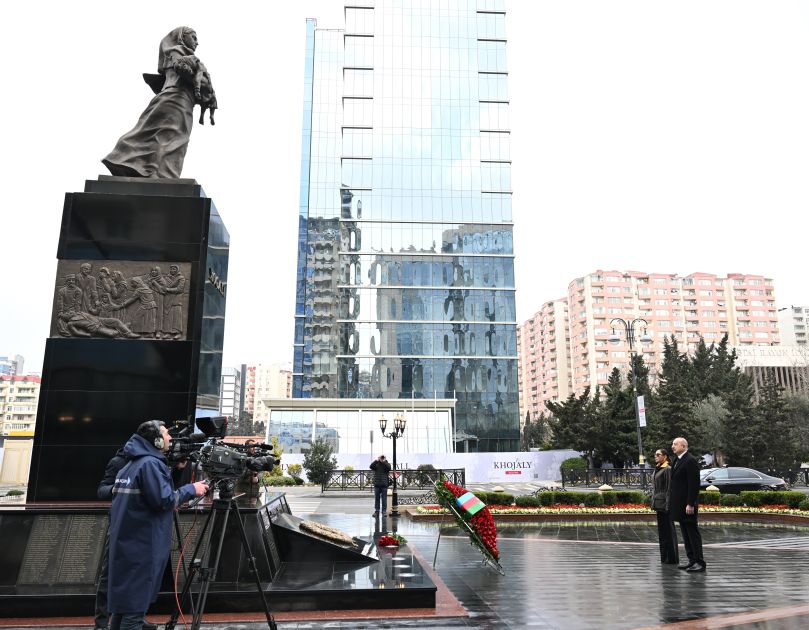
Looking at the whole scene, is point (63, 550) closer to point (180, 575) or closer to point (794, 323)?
point (180, 575)

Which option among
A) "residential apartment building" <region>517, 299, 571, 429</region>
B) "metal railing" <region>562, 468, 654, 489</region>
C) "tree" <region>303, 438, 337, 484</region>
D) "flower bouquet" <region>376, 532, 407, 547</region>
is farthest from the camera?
"residential apartment building" <region>517, 299, 571, 429</region>

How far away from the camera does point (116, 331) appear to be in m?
8.52

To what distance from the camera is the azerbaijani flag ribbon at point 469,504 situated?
9240mm

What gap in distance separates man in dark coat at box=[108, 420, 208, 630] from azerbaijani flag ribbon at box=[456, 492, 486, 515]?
5.54 meters

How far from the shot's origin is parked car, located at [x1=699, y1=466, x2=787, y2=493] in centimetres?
2511

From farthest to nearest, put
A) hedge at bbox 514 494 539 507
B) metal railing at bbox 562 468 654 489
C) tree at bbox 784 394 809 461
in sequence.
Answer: tree at bbox 784 394 809 461 < metal railing at bbox 562 468 654 489 < hedge at bbox 514 494 539 507

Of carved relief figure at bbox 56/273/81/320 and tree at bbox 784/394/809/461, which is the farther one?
tree at bbox 784/394/809/461

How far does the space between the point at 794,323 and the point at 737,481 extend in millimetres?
143600

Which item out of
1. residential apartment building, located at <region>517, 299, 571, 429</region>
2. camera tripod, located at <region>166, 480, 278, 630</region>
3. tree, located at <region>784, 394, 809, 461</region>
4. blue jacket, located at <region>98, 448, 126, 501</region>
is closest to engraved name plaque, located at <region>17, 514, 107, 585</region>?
blue jacket, located at <region>98, 448, 126, 501</region>

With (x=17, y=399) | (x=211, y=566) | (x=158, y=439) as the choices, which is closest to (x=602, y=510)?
(x=211, y=566)

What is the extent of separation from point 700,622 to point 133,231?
8.95 meters

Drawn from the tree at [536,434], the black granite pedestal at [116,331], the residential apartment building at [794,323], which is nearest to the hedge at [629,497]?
the black granite pedestal at [116,331]

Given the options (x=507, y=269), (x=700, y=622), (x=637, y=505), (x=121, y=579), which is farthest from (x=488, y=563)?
(x=507, y=269)

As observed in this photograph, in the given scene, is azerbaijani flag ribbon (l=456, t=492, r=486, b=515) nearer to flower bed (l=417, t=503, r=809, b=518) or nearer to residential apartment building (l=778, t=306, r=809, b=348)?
flower bed (l=417, t=503, r=809, b=518)
